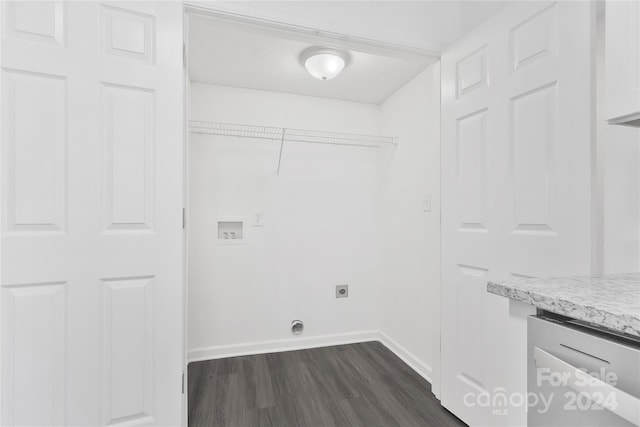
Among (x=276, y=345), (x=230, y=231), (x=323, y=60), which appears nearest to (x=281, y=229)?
(x=230, y=231)

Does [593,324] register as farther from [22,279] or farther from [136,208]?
[22,279]

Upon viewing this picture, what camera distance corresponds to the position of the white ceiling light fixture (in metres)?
1.98

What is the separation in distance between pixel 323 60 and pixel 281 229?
53.4 inches

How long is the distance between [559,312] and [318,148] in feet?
7.52

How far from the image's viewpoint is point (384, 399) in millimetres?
1850

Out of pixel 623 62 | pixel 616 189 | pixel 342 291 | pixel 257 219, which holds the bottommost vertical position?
pixel 342 291

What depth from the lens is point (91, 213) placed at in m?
1.23

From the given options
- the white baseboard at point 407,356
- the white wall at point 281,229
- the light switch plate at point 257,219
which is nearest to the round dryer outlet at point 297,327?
the white wall at point 281,229

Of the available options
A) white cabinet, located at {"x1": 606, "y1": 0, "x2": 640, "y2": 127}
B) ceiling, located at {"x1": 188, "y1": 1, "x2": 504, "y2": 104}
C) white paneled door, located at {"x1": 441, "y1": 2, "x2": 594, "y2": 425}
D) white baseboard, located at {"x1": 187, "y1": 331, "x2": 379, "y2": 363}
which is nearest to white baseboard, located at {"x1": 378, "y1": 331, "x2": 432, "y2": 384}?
white baseboard, located at {"x1": 187, "y1": 331, "x2": 379, "y2": 363}

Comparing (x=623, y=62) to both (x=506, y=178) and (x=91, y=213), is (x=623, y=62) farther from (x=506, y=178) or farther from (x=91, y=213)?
(x=91, y=213)

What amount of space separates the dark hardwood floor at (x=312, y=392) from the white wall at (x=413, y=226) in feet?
0.87

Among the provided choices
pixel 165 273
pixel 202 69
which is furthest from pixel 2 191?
pixel 202 69

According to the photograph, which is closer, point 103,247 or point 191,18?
point 103,247

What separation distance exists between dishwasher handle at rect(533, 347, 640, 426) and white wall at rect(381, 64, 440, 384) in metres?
1.21
